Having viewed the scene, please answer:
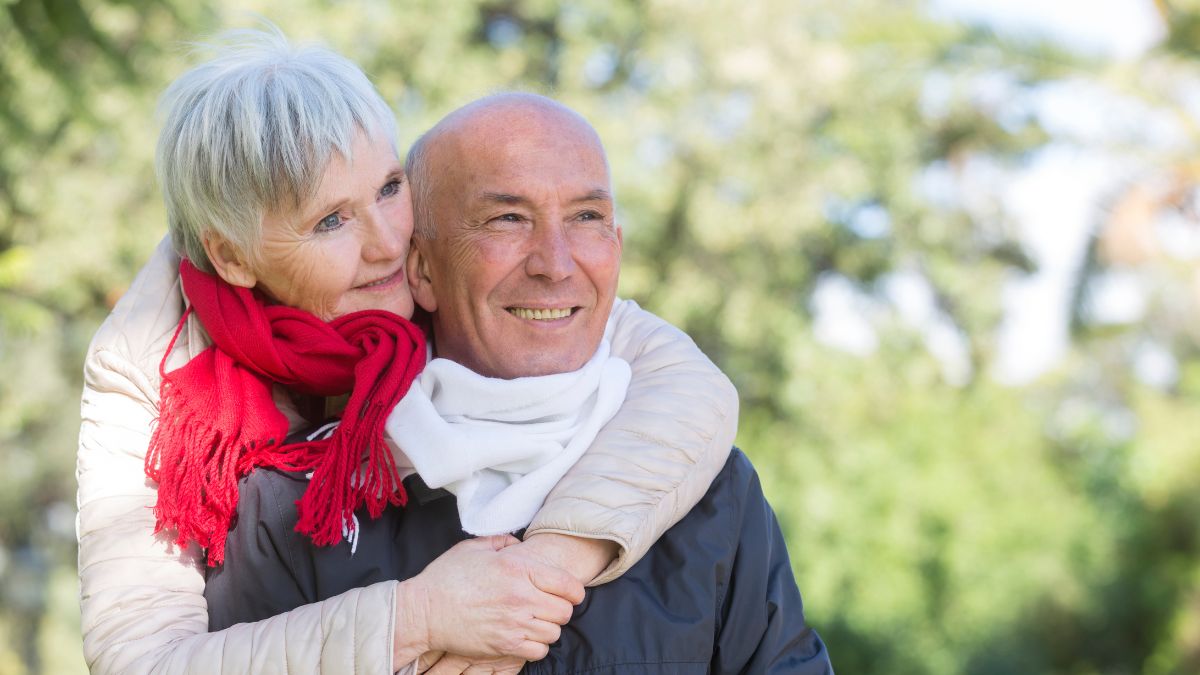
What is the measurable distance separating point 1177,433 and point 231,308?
11.2 metres

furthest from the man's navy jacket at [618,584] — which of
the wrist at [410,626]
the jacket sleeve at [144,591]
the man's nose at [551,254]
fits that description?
the man's nose at [551,254]

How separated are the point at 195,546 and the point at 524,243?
0.79m

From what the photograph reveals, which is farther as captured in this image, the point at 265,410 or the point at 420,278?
the point at 420,278

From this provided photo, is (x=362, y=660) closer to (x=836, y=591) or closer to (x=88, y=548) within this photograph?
(x=88, y=548)

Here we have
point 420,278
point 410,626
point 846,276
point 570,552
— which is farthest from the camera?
point 846,276

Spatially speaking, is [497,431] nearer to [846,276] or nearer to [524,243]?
[524,243]

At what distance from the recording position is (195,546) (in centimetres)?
216

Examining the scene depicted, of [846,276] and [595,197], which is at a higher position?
[595,197]

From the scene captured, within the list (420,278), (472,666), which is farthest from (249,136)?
(472,666)

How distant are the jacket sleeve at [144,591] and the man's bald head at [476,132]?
508mm

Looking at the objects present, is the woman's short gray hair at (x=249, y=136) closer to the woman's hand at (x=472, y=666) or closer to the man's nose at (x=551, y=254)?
the man's nose at (x=551, y=254)

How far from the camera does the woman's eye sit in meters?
2.17

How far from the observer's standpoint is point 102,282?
11117 millimetres

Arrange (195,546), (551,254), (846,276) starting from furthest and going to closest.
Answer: (846,276)
(551,254)
(195,546)
